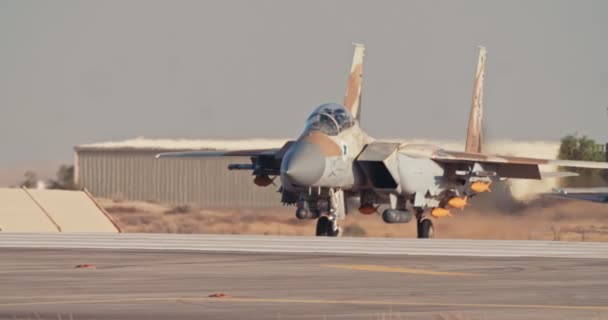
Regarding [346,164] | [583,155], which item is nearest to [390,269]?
[346,164]

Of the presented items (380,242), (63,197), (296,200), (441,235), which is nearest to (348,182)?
(296,200)

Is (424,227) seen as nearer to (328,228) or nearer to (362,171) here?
(362,171)

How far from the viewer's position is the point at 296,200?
1335 inches

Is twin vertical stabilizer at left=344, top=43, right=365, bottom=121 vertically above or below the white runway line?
above

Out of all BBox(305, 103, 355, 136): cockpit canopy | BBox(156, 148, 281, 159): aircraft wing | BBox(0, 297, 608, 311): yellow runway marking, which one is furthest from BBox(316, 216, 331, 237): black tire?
BBox(0, 297, 608, 311): yellow runway marking

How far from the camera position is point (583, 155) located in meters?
47.2

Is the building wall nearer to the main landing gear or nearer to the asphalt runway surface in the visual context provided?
the main landing gear

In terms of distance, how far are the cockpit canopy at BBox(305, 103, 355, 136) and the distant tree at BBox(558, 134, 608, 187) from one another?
12462mm

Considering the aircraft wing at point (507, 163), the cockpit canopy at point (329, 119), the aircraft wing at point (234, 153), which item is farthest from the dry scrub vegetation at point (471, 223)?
the cockpit canopy at point (329, 119)

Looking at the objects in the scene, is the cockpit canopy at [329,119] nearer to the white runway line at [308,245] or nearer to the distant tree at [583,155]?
the white runway line at [308,245]

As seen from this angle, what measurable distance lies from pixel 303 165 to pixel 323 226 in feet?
7.82

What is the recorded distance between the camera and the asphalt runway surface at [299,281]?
13008 millimetres

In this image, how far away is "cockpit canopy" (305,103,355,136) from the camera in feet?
105

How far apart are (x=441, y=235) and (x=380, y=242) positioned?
10.6 m
